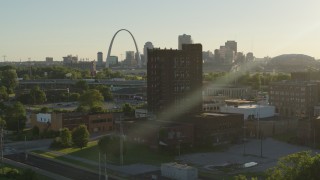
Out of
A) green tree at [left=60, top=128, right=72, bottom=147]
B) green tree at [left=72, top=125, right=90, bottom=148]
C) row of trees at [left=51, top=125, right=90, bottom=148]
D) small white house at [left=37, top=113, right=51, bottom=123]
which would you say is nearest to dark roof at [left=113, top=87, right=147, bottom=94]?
small white house at [left=37, top=113, right=51, bottom=123]

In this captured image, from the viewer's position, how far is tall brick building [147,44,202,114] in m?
57.0

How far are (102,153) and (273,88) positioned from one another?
136 ft

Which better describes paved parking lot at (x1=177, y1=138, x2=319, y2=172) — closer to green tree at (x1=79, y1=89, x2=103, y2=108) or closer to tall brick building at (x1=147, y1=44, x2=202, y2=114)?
tall brick building at (x1=147, y1=44, x2=202, y2=114)

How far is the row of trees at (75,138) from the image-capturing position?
47375 millimetres

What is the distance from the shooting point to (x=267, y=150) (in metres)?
47.7

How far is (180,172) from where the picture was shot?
116 ft

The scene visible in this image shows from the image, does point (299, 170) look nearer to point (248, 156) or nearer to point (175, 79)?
point (248, 156)

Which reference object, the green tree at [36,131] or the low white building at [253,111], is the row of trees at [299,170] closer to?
the green tree at [36,131]

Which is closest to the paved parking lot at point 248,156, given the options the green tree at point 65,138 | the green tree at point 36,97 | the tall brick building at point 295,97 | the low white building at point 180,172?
the low white building at point 180,172

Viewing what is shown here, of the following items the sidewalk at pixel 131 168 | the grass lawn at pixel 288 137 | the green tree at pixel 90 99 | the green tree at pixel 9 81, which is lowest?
the sidewalk at pixel 131 168

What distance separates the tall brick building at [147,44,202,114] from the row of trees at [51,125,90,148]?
12.2 metres

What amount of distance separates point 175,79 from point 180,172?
2371 cm

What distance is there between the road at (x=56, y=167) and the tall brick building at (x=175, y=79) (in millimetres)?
18496

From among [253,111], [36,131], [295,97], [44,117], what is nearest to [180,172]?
[36,131]
